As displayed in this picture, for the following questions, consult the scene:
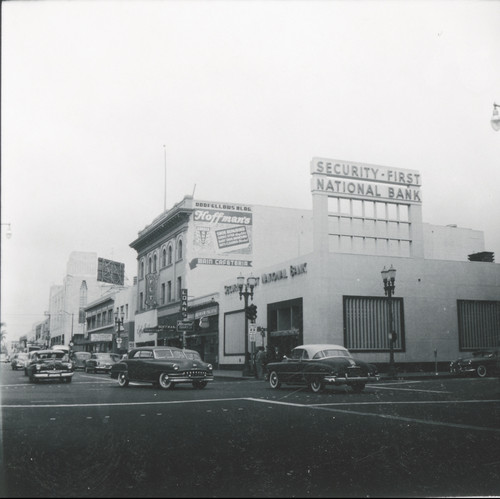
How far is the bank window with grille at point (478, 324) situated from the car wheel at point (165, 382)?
754 inches

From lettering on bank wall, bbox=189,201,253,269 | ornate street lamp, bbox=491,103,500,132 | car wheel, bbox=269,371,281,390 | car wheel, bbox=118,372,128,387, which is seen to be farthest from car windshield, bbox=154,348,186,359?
lettering on bank wall, bbox=189,201,253,269

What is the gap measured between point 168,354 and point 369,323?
1366 centimetres

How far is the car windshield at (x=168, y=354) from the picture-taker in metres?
21.1

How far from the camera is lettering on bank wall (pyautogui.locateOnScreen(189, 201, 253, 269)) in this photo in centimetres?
4669

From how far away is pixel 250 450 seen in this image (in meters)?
7.57

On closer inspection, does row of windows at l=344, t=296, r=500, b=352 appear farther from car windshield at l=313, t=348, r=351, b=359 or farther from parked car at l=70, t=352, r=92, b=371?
parked car at l=70, t=352, r=92, b=371

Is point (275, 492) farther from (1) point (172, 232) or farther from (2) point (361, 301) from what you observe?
(1) point (172, 232)

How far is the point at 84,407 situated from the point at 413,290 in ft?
75.0

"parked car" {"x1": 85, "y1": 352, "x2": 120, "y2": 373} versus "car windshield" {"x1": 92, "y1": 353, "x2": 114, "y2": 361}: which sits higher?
"car windshield" {"x1": 92, "y1": 353, "x2": 114, "y2": 361}

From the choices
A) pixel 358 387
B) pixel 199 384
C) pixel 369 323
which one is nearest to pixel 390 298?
pixel 369 323

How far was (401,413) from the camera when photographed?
12.0 metres

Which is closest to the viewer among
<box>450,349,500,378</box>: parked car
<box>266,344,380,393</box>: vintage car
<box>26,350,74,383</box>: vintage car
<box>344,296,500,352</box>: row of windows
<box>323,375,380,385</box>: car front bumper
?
<box>323,375,380,385</box>: car front bumper

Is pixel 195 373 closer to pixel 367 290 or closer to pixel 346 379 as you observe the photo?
pixel 346 379

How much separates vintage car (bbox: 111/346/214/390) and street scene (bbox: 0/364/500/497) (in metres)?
6.37
